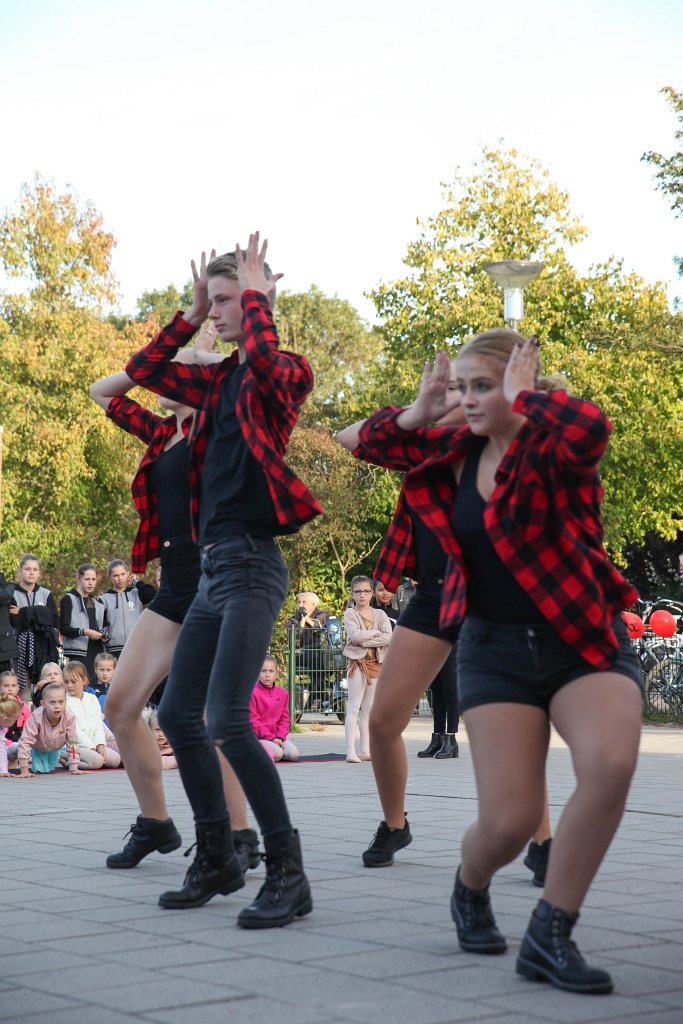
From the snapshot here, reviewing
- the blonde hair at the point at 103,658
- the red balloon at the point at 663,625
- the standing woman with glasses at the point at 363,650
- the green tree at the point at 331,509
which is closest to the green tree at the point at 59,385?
the green tree at the point at 331,509

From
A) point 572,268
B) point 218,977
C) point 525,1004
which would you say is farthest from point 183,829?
point 572,268

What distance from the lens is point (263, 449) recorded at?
4980mm

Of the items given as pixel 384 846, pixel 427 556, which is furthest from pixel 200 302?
pixel 384 846

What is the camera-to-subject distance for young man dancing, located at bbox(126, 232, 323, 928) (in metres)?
4.89

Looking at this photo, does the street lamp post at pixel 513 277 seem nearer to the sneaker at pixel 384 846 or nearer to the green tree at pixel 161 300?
the sneaker at pixel 384 846

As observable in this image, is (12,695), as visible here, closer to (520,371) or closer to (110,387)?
(110,387)

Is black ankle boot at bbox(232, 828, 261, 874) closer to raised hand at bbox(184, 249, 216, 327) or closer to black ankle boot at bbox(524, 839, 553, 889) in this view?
black ankle boot at bbox(524, 839, 553, 889)

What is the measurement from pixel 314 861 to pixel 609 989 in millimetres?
2657

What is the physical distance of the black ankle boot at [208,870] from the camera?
522 cm

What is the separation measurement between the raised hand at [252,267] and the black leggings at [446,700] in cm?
816

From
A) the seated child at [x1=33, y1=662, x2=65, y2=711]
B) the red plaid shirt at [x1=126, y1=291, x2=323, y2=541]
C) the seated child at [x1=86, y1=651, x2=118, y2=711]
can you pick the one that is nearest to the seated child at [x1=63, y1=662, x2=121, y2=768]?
the seated child at [x1=33, y1=662, x2=65, y2=711]

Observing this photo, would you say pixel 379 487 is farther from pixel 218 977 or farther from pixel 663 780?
pixel 218 977

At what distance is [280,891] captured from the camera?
484 cm

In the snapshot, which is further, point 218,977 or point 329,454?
point 329,454
